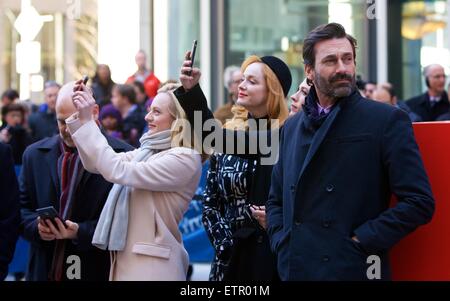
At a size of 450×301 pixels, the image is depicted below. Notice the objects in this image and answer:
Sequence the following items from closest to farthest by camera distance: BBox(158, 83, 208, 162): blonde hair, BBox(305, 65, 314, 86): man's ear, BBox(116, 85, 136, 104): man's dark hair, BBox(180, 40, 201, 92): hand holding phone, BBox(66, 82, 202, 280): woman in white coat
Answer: BBox(305, 65, 314, 86): man's ear
BBox(180, 40, 201, 92): hand holding phone
BBox(66, 82, 202, 280): woman in white coat
BBox(158, 83, 208, 162): blonde hair
BBox(116, 85, 136, 104): man's dark hair

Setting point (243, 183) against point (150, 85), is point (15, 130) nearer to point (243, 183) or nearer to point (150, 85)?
point (150, 85)

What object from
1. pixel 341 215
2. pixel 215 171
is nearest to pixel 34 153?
pixel 215 171

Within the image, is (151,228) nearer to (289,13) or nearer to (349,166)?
(349,166)

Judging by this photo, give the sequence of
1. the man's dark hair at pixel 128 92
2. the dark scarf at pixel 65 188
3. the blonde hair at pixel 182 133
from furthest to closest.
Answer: the man's dark hair at pixel 128 92 < the dark scarf at pixel 65 188 < the blonde hair at pixel 182 133

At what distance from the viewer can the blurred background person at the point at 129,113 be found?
35.2ft

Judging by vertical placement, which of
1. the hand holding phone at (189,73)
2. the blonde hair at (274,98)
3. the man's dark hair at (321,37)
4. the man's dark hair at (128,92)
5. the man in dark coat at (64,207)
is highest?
the man's dark hair at (321,37)

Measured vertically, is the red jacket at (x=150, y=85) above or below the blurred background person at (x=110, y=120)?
above

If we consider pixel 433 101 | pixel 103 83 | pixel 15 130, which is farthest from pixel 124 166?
pixel 103 83

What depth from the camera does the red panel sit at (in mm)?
4668

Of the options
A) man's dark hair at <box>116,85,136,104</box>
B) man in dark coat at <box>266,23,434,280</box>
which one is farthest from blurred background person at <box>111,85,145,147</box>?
man in dark coat at <box>266,23,434,280</box>

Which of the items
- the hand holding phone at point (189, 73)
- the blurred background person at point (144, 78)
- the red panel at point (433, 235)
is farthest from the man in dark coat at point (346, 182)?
the blurred background person at point (144, 78)

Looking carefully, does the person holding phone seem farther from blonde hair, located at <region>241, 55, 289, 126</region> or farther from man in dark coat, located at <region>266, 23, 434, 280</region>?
man in dark coat, located at <region>266, 23, 434, 280</region>

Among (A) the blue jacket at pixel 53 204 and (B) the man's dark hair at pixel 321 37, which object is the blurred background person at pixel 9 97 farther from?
(B) the man's dark hair at pixel 321 37

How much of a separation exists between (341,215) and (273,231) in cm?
51
